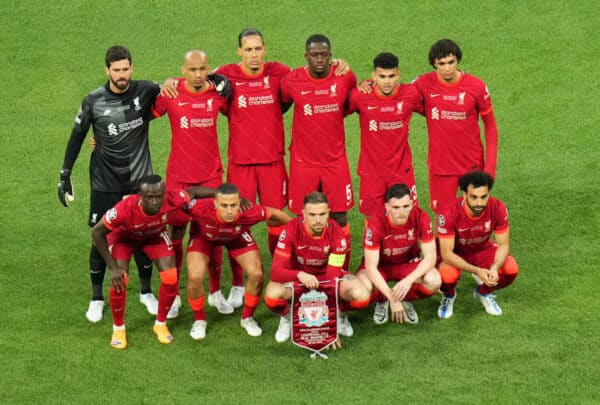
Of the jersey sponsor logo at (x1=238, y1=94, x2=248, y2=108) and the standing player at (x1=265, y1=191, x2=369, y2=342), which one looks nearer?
the standing player at (x1=265, y1=191, x2=369, y2=342)

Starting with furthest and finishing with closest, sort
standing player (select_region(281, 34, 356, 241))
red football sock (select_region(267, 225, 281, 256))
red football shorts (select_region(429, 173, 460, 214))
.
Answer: red football sock (select_region(267, 225, 281, 256)) → red football shorts (select_region(429, 173, 460, 214)) → standing player (select_region(281, 34, 356, 241))

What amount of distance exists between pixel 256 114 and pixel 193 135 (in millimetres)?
643

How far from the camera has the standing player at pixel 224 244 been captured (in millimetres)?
11312

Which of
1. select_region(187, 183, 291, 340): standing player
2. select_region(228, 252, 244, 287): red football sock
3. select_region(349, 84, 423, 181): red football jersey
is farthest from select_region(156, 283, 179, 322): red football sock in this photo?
select_region(349, 84, 423, 181): red football jersey

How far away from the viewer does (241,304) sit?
12094 mm

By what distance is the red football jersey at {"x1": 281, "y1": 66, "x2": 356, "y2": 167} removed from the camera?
11.7 metres

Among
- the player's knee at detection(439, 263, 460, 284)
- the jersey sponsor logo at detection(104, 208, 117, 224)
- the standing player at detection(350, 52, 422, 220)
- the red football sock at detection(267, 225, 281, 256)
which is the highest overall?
the standing player at detection(350, 52, 422, 220)

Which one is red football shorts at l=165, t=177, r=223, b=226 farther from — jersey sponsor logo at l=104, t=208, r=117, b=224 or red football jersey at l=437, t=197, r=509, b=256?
red football jersey at l=437, t=197, r=509, b=256

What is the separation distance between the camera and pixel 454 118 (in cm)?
1183

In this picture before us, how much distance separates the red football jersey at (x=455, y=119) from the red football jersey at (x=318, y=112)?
789 mm

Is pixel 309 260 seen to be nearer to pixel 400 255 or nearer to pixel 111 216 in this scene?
pixel 400 255

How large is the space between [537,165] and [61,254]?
563cm

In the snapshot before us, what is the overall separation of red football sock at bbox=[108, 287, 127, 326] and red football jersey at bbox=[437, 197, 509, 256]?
297cm

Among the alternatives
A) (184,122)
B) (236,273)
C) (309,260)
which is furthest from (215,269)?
(184,122)
